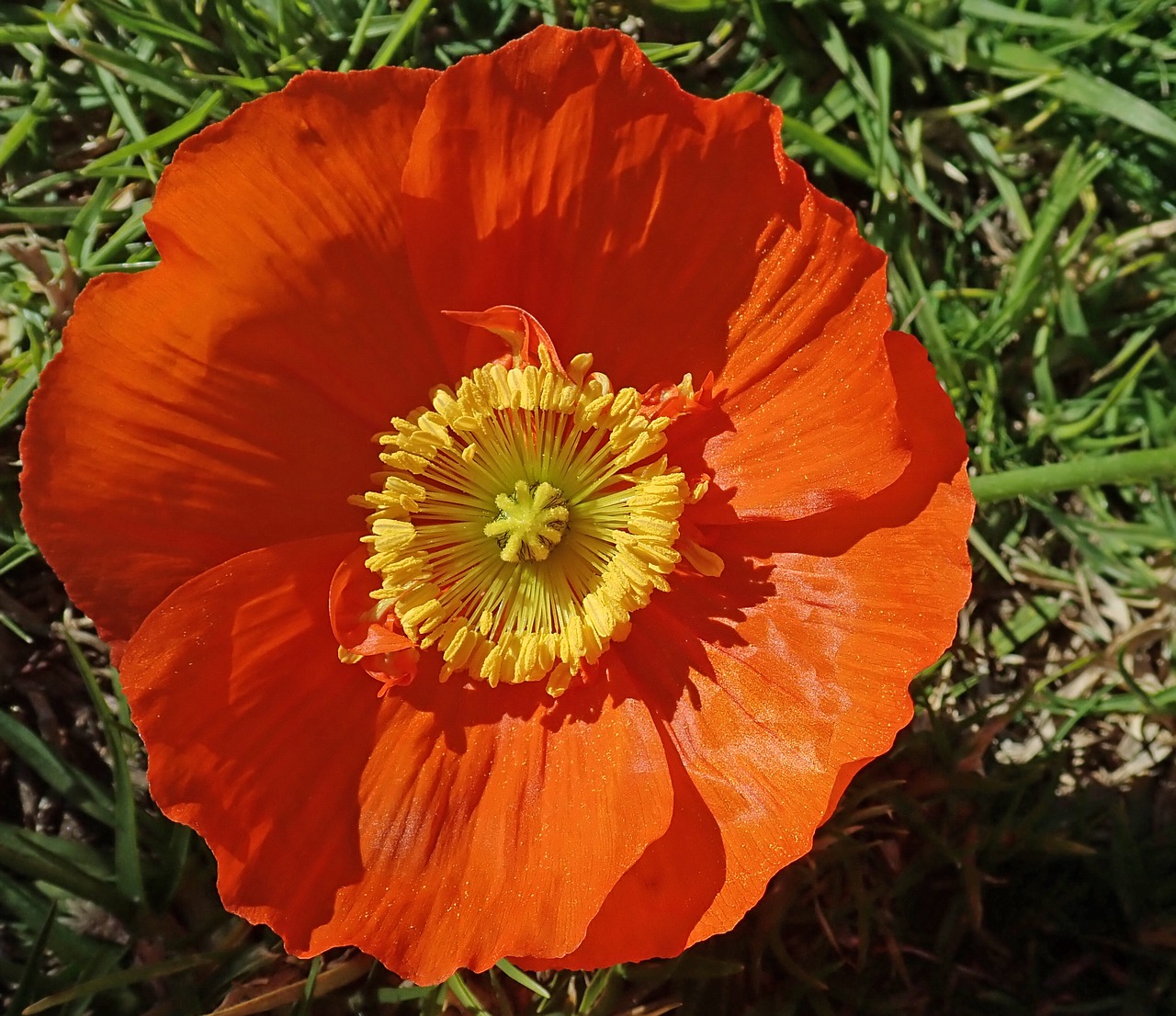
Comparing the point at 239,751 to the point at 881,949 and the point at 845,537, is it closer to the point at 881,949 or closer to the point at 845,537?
the point at 845,537

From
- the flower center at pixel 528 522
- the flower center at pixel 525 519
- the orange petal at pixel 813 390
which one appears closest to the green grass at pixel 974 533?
the orange petal at pixel 813 390

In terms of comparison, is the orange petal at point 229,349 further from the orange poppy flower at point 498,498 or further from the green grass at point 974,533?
the green grass at point 974,533

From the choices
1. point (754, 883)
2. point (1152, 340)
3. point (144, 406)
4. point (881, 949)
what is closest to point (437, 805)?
point (754, 883)

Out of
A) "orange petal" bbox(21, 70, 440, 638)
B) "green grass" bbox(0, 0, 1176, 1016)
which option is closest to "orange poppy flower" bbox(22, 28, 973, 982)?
"orange petal" bbox(21, 70, 440, 638)

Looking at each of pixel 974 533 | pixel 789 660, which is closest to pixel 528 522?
pixel 789 660

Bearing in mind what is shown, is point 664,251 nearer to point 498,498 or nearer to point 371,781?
point 498,498

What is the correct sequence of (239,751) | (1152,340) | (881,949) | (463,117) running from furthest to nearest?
(1152,340), (881,949), (239,751), (463,117)
